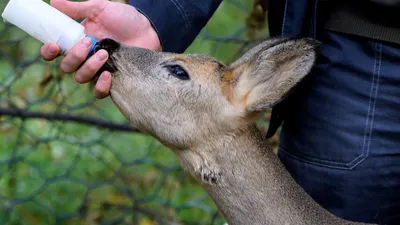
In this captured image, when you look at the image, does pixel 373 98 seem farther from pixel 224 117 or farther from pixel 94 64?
pixel 94 64

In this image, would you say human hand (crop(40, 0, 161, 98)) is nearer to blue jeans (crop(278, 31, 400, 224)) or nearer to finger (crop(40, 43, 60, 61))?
finger (crop(40, 43, 60, 61))

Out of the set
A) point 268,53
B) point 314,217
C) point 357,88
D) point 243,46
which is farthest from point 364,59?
point 243,46

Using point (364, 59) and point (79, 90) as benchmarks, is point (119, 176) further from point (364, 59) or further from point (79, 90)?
point (364, 59)

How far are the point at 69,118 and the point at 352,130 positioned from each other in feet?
4.09

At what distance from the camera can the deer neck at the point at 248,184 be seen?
5.53 ft

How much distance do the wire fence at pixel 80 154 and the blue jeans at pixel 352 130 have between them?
0.91 metres

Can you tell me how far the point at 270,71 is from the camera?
1699 mm

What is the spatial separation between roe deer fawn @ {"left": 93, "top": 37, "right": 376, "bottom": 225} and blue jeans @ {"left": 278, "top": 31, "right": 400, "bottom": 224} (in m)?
0.14

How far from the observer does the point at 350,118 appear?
70.9 inches

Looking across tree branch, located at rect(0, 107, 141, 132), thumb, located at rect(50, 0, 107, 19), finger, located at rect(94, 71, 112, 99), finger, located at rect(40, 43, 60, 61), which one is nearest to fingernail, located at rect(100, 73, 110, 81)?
finger, located at rect(94, 71, 112, 99)

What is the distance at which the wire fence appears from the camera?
281 centimetres

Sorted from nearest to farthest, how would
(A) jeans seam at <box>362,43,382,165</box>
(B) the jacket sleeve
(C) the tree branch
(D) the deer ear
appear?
(D) the deer ear
(A) jeans seam at <box>362,43,382,165</box>
(B) the jacket sleeve
(C) the tree branch

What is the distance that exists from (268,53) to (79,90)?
59.0 inches

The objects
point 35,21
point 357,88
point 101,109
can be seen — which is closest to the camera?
point 35,21
